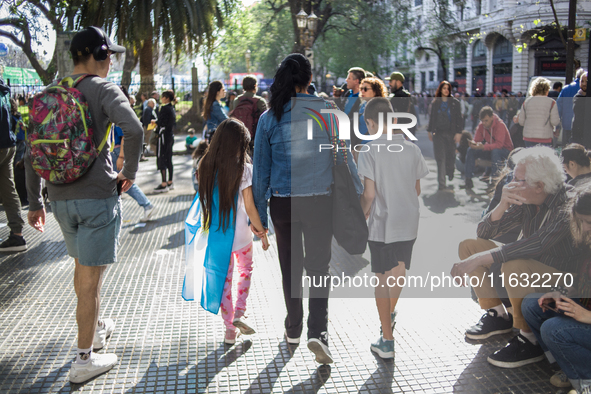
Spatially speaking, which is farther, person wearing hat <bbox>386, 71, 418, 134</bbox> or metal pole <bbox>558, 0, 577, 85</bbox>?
metal pole <bbox>558, 0, 577, 85</bbox>

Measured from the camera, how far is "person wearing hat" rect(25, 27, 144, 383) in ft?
10.1

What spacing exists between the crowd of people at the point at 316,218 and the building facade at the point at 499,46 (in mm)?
16361

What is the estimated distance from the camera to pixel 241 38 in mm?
33219

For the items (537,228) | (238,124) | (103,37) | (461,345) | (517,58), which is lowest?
(461,345)

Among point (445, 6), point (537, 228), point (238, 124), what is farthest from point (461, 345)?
point (445, 6)

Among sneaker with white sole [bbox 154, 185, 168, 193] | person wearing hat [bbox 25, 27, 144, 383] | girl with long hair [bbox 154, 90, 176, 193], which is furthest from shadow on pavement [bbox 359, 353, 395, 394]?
sneaker with white sole [bbox 154, 185, 168, 193]

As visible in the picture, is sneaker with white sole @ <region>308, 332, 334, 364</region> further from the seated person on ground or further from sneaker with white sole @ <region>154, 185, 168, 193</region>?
sneaker with white sole @ <region>154, 185, 168, 193</region>

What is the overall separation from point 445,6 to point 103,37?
21.8 meters

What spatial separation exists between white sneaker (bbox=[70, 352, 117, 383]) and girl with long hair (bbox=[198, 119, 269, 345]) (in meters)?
0.75

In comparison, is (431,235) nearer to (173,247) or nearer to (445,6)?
(173,247)

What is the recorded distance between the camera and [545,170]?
329 cm

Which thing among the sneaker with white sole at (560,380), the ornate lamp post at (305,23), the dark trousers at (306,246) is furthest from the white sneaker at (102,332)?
the ornate lamp post at (305,23)

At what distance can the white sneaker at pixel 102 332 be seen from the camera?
138 inches

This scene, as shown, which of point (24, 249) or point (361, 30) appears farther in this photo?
point (361, 30)
